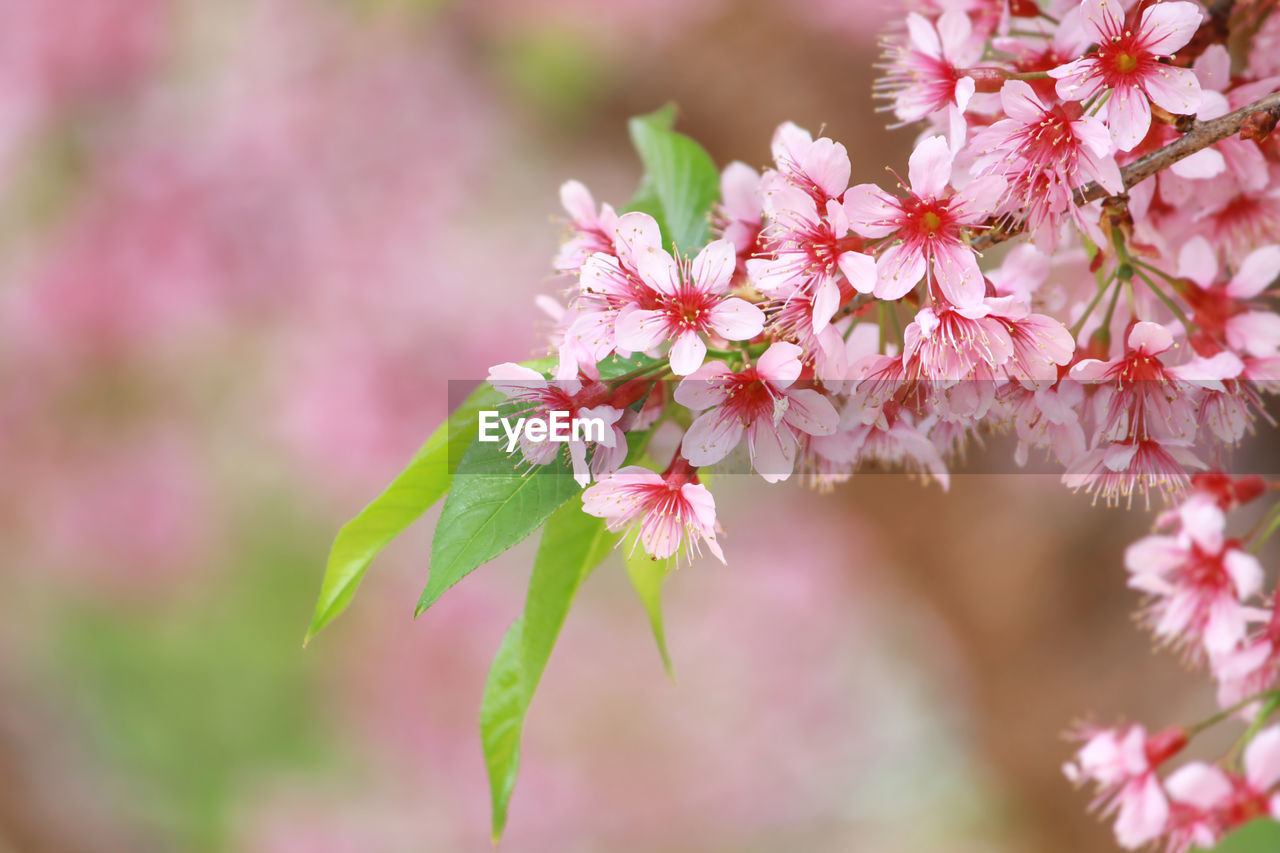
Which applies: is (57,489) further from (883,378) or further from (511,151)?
(883,378)

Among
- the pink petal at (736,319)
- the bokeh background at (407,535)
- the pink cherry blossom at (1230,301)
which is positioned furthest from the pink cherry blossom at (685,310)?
the bokeh background at (407,535)

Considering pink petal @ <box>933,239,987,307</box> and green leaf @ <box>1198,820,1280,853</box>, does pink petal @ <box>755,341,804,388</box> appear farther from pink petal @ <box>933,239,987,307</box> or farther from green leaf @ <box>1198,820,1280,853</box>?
green leaf @ <box>1198,820,1280,853</box>

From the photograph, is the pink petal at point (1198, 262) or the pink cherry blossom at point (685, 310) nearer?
the pink cherry blossom at point (685, 310)

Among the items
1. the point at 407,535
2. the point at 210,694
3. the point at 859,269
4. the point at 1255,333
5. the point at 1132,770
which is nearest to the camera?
the point at 859,269

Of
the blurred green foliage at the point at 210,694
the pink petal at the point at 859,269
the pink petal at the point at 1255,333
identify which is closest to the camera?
the pink petal at the point at 859,269

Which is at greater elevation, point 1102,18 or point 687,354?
point 1102,18

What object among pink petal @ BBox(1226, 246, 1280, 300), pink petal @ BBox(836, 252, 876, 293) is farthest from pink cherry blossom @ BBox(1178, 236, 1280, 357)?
pink petal @ BBox(836, 252, 876, 293)

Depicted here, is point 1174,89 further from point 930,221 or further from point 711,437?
point 711,437

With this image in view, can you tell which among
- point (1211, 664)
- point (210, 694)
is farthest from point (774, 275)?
point (210, 694)

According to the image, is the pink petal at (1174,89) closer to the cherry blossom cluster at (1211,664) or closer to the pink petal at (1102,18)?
the pink petal at (1102,18)
